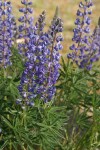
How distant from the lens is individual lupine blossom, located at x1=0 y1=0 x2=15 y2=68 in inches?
199

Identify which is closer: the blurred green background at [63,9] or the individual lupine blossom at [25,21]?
the individual lupine blossom at [25,21]

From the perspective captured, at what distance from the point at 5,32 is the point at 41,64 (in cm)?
117

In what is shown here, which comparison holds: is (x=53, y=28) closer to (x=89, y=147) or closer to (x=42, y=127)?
(x=42, y=127)

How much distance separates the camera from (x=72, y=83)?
204 inches

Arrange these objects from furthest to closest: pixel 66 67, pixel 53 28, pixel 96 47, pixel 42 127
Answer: pixel 96 47 < pixel 66 67 < pixel 42 127 < pixel 53 28

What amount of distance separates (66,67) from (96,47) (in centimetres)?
70

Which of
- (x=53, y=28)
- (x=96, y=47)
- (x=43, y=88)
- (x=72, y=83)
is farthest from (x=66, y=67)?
(x=53, y=28)

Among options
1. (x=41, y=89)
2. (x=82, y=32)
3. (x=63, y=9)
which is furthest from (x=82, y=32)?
(x=63, y=9)

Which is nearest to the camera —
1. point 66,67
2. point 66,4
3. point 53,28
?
point 53,28

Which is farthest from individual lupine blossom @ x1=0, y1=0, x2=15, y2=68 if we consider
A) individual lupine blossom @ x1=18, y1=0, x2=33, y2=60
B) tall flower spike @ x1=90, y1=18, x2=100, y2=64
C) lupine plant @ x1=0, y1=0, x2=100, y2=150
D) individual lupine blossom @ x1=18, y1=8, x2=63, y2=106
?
tall flower spike @ x1=90, y1=18, x2=100, y2=64

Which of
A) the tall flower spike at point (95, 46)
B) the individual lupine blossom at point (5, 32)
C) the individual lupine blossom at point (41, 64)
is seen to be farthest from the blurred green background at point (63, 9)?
the individual lupine blossom at point (41, 64)

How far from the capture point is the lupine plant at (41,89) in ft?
13.4

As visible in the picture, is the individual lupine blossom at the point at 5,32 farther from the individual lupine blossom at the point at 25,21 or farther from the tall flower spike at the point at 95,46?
the tall flower spike at the point at 95,46

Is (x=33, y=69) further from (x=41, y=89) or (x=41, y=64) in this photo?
(x=41, y=89)
